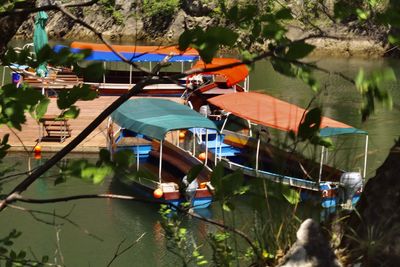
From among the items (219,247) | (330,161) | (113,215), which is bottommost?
(113,215)

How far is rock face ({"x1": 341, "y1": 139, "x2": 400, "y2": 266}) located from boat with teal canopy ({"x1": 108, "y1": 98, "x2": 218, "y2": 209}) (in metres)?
7.65

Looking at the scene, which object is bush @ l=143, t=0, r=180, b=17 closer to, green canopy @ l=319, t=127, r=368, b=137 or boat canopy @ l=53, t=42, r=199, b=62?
boat canopy @ l=53, t=42, r=199, b=62

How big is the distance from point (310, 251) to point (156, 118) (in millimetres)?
9869

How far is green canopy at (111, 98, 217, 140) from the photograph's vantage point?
10992mm

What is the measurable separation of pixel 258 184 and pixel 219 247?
347 millimetres

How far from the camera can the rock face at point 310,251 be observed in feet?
5.73

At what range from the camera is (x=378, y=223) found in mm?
1869

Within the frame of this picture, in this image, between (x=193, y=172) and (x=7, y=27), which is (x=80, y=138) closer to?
(x=193, y=172)

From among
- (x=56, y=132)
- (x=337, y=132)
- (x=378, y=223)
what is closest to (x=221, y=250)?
(x=378, y=223)

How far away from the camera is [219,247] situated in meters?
2.04

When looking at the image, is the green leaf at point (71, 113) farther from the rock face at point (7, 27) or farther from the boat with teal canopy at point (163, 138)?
the boat with teal canopy at point (163, 138)

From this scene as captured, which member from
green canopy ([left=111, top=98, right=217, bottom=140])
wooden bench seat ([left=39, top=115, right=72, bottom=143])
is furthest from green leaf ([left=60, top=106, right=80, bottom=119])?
wooden bench seat ([left=39, top=115, right=72, bottom=143])

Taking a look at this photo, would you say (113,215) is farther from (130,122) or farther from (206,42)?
(206,42)

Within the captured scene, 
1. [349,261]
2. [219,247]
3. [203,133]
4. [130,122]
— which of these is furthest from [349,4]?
[203,133]
